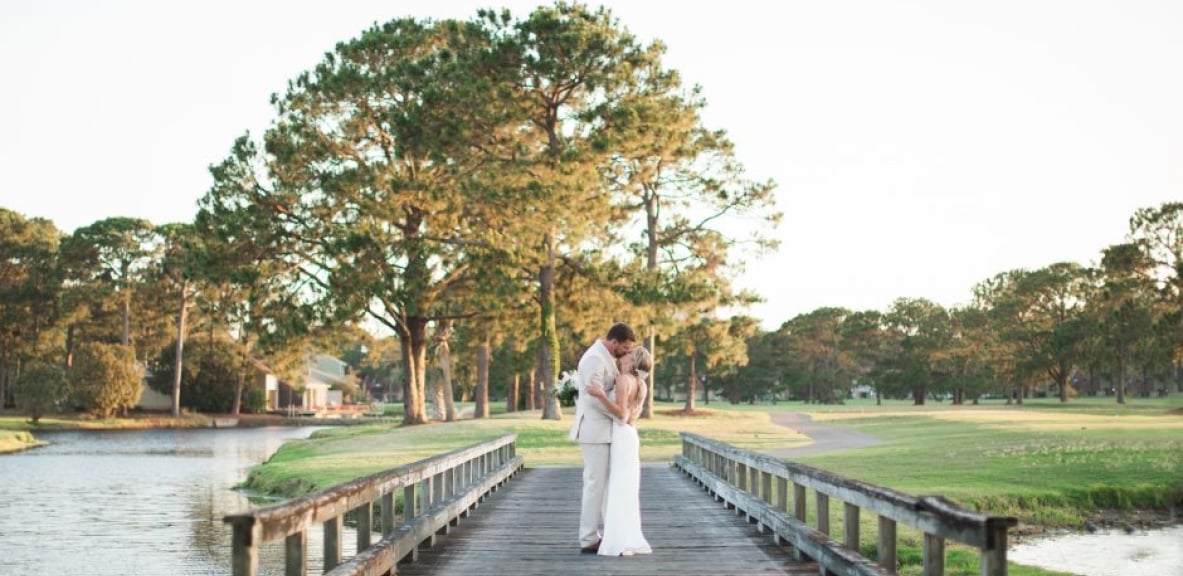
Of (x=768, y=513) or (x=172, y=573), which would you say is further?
(x=172, y=573)

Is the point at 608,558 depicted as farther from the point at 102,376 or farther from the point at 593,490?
the point at 102,376

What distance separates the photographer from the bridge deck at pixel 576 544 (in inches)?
425

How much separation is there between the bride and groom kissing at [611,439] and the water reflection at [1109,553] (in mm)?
5885

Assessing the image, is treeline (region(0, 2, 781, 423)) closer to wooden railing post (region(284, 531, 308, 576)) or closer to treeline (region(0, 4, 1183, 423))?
treeline (region(0, 4, 1183, 423))

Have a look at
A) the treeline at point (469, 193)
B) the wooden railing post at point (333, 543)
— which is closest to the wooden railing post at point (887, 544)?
the wooden railing post at point (333, 543)

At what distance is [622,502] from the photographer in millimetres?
11664

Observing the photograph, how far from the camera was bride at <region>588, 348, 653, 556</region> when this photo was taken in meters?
11.6

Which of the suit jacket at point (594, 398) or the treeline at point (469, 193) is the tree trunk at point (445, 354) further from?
the suit jacket at point (594, 398)

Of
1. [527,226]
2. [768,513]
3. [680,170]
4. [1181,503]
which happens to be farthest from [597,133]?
[768,513]

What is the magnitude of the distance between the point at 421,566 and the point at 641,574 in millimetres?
2070

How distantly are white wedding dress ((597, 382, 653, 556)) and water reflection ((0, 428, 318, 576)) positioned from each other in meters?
8.07

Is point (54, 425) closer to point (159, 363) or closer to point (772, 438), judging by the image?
point (159, 363)

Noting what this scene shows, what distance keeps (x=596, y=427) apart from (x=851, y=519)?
3.05 m

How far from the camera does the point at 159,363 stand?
282 feet
